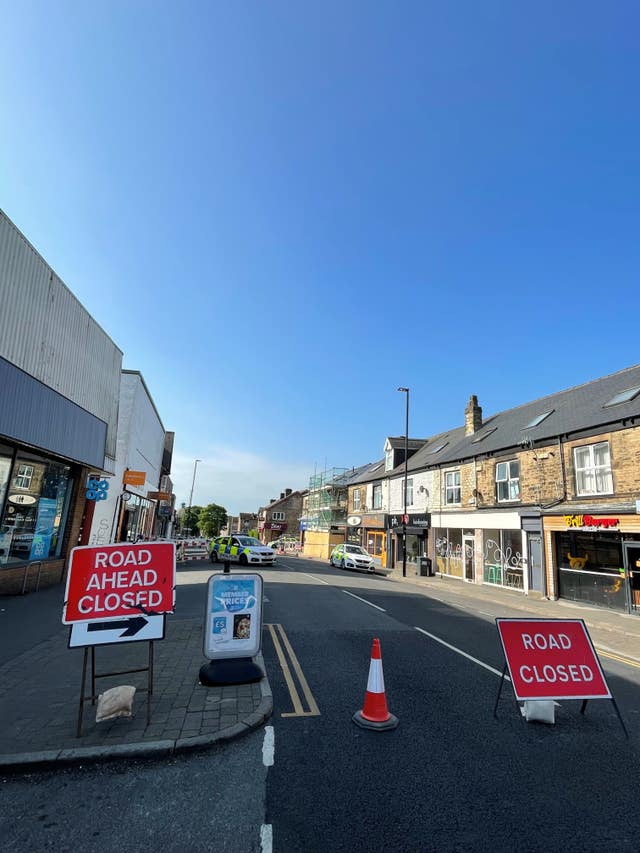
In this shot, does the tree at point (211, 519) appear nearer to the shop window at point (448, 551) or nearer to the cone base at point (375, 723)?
the shop window at point (448, 551)

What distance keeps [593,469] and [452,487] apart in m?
9.58

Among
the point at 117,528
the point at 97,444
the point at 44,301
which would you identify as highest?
the point at 44,301

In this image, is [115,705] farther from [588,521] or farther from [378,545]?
[378,545]

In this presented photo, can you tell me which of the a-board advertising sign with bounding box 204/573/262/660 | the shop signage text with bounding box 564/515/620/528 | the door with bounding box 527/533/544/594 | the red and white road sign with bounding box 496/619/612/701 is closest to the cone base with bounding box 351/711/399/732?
the red and white road sign with bounding box 496/619/612/701

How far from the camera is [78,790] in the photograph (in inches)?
145

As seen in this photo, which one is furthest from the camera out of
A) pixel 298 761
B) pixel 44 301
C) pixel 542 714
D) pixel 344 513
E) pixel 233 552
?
pixel 344 513

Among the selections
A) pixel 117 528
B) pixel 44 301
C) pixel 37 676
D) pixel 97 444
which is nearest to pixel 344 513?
pixel 117 528

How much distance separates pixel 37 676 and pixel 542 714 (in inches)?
256

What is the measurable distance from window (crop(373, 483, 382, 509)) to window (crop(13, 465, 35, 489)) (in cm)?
2673

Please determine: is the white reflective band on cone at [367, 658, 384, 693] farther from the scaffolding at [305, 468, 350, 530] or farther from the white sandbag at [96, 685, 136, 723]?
the scaffolding at [305, 468, 350, 530]

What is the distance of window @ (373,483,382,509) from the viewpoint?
3562 centimetres

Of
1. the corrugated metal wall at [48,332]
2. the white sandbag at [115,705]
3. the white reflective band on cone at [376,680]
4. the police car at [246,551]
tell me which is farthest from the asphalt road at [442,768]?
the police car at [246,551]

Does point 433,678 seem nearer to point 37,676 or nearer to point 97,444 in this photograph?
point 37,676

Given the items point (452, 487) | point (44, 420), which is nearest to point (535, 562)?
point (452, 487)
